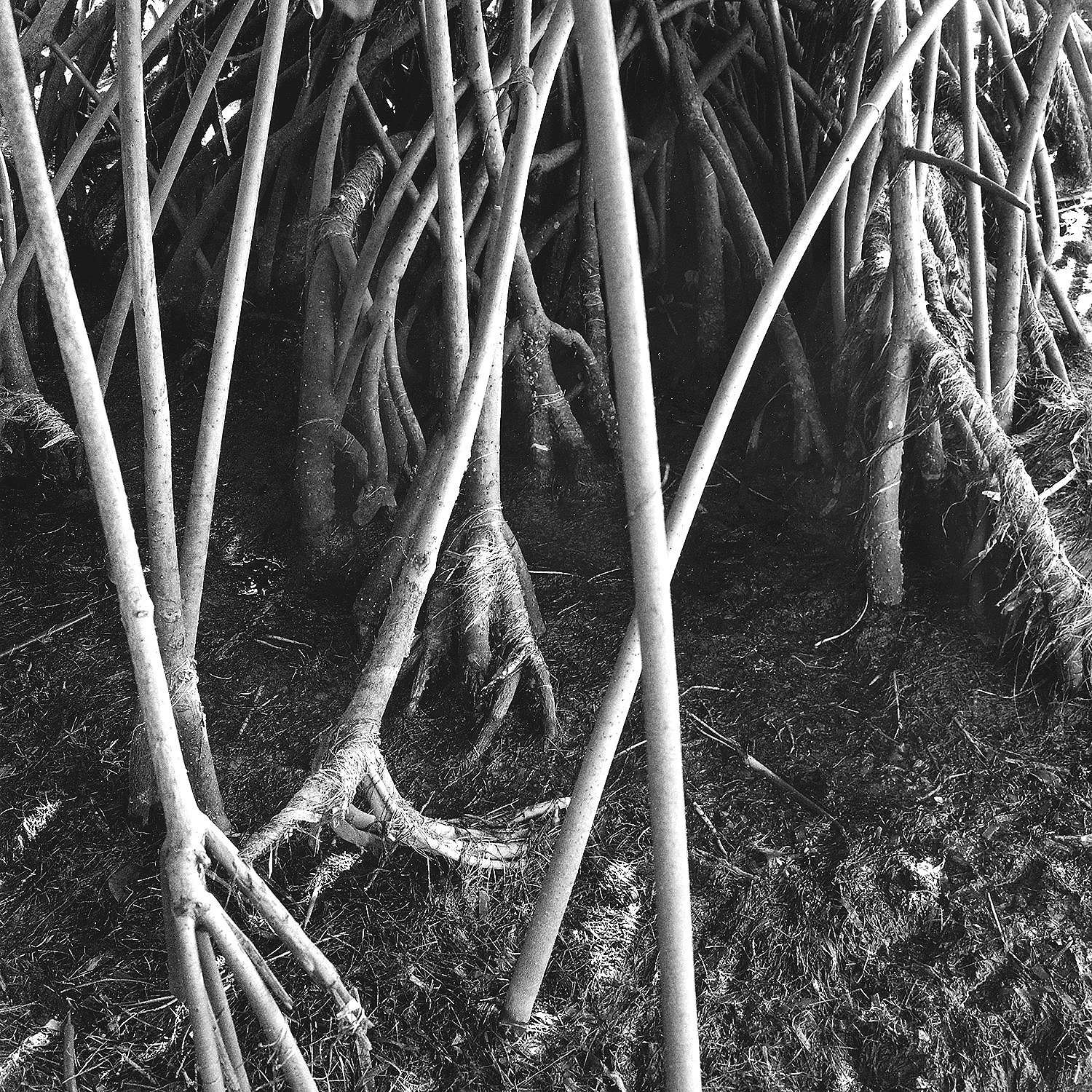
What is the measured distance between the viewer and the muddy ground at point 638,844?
5.54 feet

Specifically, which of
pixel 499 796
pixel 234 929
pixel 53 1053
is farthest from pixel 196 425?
pixel 234 929

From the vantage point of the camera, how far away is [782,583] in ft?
8.97

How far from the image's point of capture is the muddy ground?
5.54ft

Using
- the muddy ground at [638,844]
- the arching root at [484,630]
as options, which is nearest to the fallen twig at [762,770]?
the muddy ground at [638,844]

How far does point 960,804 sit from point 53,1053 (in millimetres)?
1797

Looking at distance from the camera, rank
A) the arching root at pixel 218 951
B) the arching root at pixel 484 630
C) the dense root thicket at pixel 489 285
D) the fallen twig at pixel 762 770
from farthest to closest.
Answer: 1. the arching root at pixel 484 630
2. the fallen twig at pixel 762 770
3. the dense root thicket at pixel 489 285
4. the arching root at pixel 218 951

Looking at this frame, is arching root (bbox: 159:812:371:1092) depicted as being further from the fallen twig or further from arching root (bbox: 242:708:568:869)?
the fallen twig

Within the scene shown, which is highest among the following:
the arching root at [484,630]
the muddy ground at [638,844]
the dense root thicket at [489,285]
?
the dense root thicket at [489,285]

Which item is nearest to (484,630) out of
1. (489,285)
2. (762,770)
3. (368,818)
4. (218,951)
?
(368,818)

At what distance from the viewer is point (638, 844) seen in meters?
2.05

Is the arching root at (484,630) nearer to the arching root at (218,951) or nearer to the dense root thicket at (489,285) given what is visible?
the dense root thicket at (489,285)

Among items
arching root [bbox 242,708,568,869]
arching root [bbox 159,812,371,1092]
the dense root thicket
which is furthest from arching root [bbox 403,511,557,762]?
arching root [bbox 159,812,371,1092]

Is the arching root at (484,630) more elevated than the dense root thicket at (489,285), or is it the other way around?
the dense root thicket at (489,285)

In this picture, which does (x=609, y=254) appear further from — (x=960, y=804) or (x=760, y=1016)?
(x=960, y=804)
